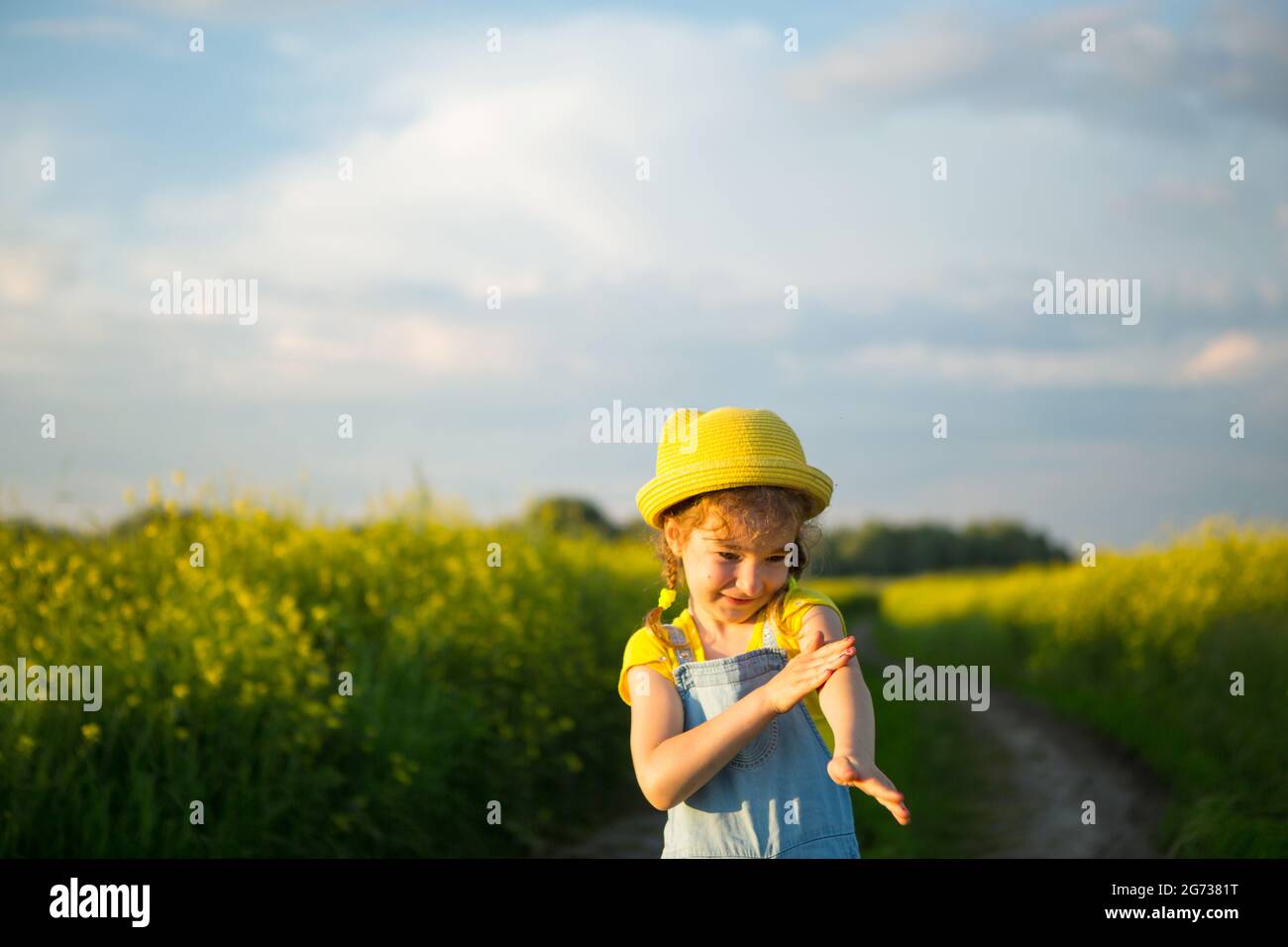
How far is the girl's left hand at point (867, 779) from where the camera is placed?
2.00 m

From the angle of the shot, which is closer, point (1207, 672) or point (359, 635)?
point (359, 635)

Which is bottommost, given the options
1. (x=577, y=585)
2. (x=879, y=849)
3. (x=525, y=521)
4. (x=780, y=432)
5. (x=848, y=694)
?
(x=879, y=849)

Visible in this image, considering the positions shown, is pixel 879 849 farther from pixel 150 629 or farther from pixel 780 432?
pixel 780 432

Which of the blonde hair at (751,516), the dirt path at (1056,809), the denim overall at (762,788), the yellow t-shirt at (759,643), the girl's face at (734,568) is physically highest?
the blonde hair at (751,516)

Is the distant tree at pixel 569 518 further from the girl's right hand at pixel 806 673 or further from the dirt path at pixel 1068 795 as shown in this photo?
the girl's right hand at pixel 806 673

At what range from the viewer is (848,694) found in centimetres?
225

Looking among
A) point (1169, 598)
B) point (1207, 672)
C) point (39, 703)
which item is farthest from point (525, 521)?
point (1169, 598)

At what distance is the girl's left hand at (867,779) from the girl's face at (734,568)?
0.43 meters

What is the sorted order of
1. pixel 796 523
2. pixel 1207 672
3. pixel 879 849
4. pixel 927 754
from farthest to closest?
pixel 927 754 < pixel 1207 672 < pixel 879 849 < pixel 796 523

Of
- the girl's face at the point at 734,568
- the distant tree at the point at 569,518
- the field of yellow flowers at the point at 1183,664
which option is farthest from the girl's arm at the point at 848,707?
the distant tree at the point at 569,518

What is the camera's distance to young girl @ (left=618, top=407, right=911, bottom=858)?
2414mm

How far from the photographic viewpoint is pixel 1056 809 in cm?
807

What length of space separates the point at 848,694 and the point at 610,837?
566 cm

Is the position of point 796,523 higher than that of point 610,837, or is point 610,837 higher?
point 796,523
